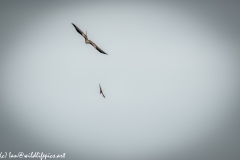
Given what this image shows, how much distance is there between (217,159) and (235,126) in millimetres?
846

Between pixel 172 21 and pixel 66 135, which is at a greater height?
pixel 172 21

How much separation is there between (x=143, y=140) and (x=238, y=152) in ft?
6.54

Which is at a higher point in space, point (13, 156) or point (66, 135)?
point (66, 135)

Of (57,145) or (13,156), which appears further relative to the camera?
(57,145)

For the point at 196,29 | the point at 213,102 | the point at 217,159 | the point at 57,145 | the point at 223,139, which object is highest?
the point at 196,29

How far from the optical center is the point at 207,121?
5.00 meters

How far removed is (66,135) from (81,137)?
0.34 metres

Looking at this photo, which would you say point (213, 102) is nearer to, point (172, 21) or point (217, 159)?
point (217, 159)

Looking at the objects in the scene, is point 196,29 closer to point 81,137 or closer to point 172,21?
point 172,21

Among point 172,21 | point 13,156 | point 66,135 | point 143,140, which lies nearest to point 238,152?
point 143,140

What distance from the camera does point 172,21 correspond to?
4770 millimetres

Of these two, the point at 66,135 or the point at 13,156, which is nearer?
the point at 13,156

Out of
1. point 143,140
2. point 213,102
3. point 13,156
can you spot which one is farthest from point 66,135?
point 213,102

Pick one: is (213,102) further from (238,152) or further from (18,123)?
(18,123)
